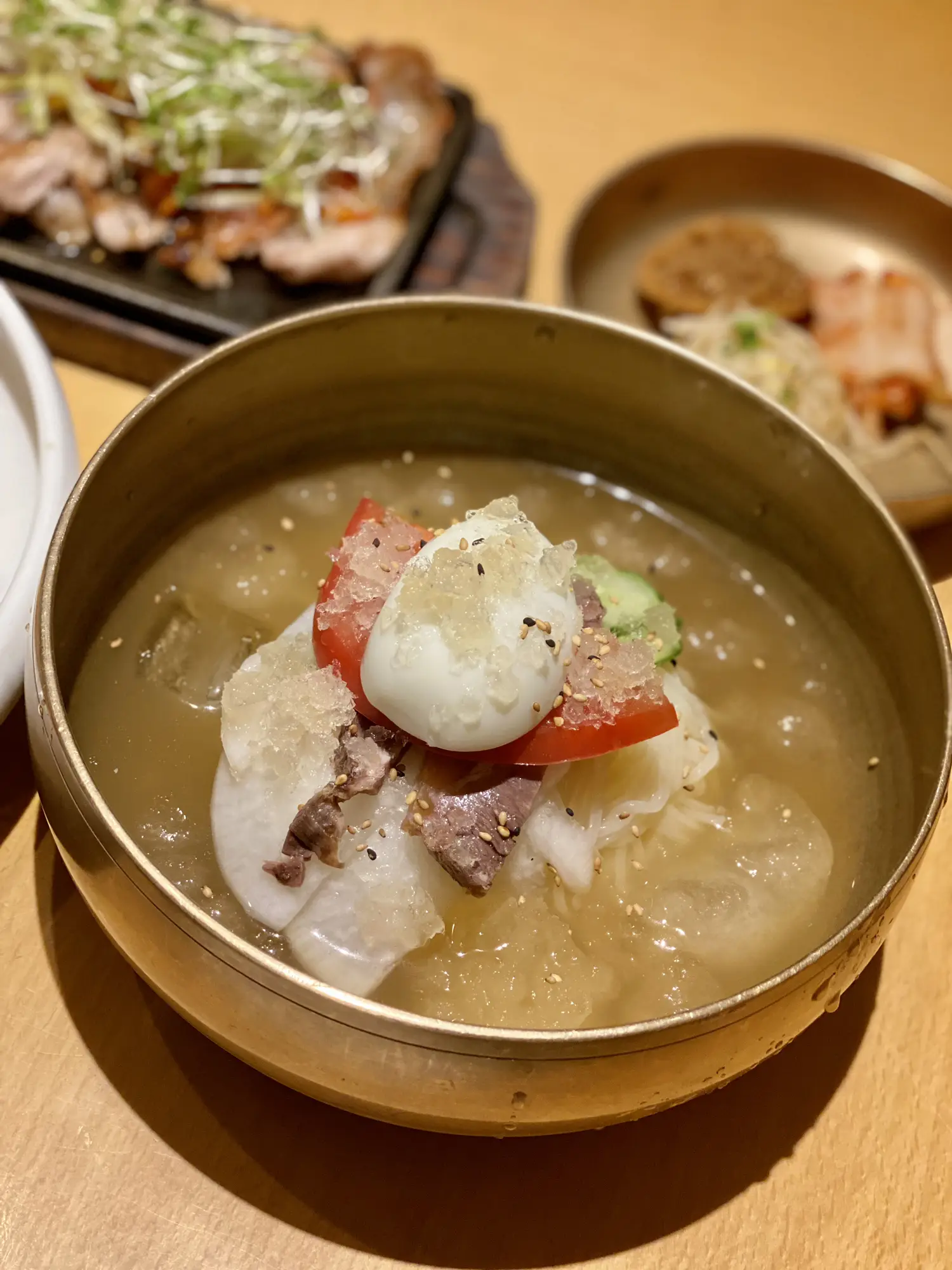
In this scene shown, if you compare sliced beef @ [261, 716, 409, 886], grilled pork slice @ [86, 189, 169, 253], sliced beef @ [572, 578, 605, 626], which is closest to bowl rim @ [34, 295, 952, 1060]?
sliced beef @ [261, 716, 409, 886]

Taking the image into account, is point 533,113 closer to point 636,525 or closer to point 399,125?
point 399,125

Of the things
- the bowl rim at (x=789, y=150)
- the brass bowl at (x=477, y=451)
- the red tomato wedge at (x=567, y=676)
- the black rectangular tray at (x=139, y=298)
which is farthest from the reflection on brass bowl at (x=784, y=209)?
the red tomato wedge at (x=567, y=676)

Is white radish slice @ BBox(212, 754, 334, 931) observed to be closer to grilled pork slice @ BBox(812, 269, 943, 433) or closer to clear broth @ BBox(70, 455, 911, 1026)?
clear broth @ BBox(70, 455, 911, 1026)

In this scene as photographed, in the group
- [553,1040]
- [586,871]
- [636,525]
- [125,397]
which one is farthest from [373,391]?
[553,1040]

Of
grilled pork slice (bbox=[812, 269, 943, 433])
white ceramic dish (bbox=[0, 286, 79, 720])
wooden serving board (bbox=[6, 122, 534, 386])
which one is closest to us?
white ceramic dish (bbox=[0, 286, 79, 720])

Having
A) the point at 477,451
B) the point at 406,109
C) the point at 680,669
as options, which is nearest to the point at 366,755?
the point at 680,669

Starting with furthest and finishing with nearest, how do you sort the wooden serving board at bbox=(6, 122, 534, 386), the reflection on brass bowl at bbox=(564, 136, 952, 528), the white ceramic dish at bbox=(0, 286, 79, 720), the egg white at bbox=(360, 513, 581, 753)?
1. the reflection on brass bowl at bbox=(564, 136, 952, 528)
2. the wooden serving board at bbox=(6, 122, 534, 386)
3. the white ceramic dish at bbox=(0, 286, 79, 720)
4. the egg white at bbox=(360, 513, 581, 753)

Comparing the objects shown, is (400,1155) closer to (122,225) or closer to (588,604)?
(588,604)
